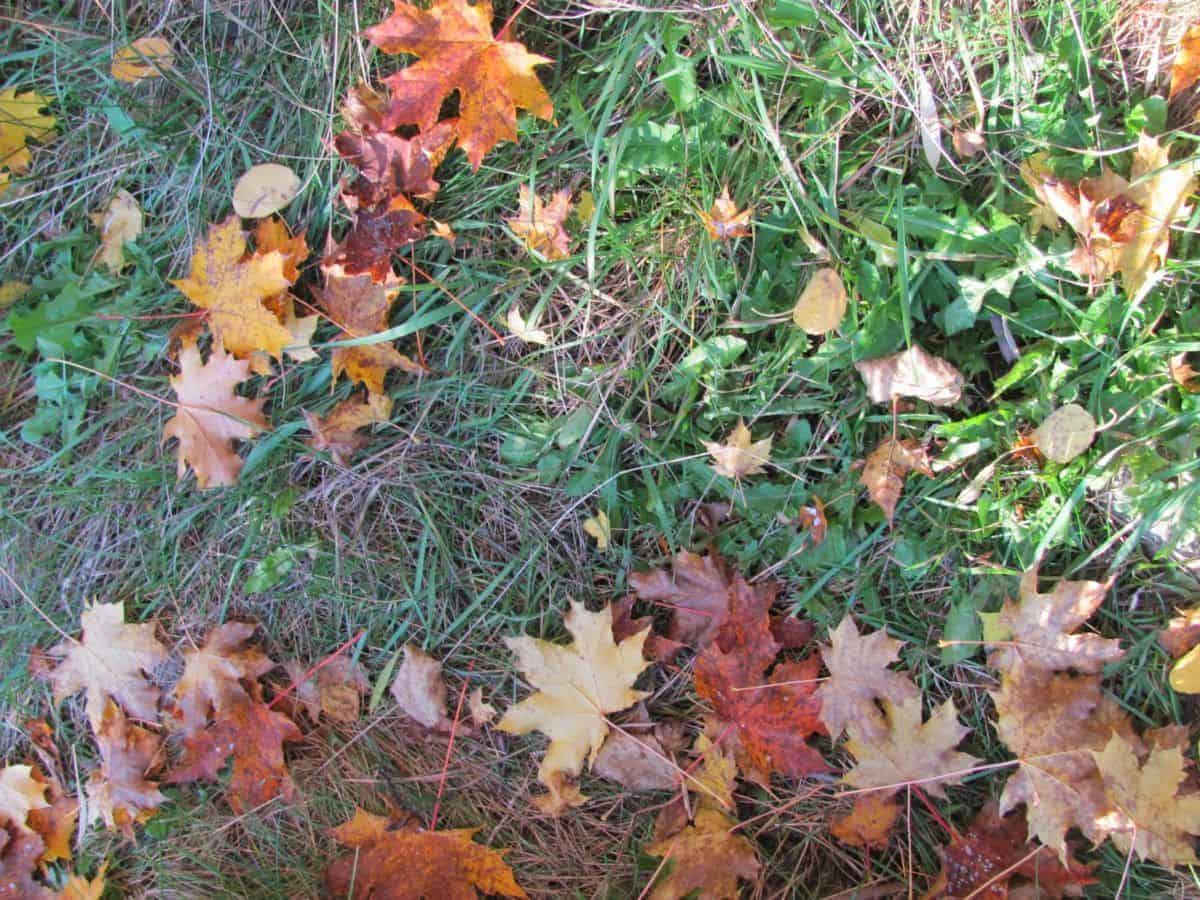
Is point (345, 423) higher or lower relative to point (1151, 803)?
higher

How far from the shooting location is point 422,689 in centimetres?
217

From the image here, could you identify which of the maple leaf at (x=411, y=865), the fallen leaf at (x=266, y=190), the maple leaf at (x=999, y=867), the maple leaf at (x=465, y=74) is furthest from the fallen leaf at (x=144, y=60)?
the maple leaf at (x=999, y=867)

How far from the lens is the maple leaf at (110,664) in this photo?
7.55ft

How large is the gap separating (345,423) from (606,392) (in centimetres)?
72

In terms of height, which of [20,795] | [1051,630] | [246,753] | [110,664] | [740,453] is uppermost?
[740,453]

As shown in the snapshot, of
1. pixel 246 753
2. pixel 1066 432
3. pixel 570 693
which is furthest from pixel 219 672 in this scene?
pixel 1066 432

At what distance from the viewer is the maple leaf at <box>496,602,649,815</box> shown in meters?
2.04

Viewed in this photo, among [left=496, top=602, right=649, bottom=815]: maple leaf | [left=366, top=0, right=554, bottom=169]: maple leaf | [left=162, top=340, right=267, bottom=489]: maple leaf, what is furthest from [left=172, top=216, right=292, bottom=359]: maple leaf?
[left=496, top=602, right=649, bottom=815]: maple leaf

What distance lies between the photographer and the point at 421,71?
196 centimetres

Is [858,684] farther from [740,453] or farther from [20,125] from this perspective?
[20,125]

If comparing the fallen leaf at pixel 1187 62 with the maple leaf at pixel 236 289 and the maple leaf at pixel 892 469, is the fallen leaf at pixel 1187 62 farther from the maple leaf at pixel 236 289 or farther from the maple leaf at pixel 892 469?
the maple leaf at pixel 236 289

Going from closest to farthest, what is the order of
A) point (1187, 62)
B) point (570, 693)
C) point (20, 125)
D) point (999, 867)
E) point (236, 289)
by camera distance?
point (1187, 62) < point (999, 867) < point (570, 693) < point (236, 289) < point (20, 125)

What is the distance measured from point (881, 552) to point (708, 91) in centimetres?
123

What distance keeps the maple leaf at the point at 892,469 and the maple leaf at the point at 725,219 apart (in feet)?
2.08
